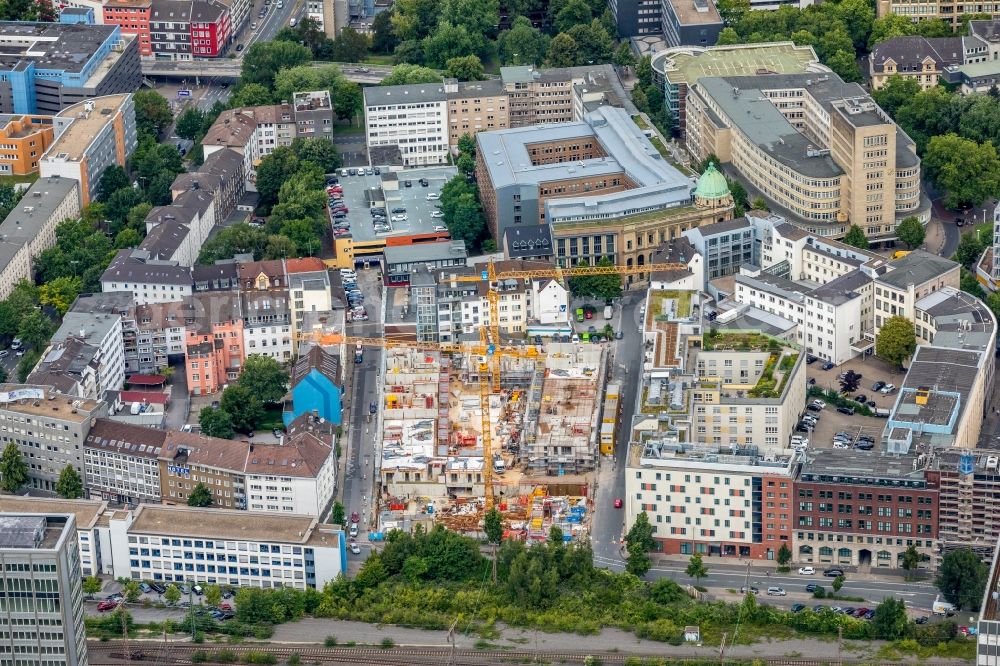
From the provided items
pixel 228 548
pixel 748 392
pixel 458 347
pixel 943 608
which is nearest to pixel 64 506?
pixel 228 548

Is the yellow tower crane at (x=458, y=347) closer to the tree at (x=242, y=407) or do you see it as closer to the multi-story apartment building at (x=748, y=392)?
the tree at (x=242, y=407)

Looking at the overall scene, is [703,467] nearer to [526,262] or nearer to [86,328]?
[526,262]

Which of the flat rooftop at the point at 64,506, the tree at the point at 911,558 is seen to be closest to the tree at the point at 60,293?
the flat rooftop at the point at 64,506

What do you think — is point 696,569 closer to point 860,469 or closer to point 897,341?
point 860,469

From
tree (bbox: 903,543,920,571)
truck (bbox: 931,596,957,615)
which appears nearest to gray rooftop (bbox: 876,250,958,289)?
tree (bbox: 903,543,920,571)

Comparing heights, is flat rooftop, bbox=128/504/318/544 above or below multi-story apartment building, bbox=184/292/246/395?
below

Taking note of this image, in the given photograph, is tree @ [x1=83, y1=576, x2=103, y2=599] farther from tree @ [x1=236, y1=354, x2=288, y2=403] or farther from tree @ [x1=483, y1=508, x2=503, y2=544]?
tree @ [x1=483, y1=508, x2=503, y2=544]
